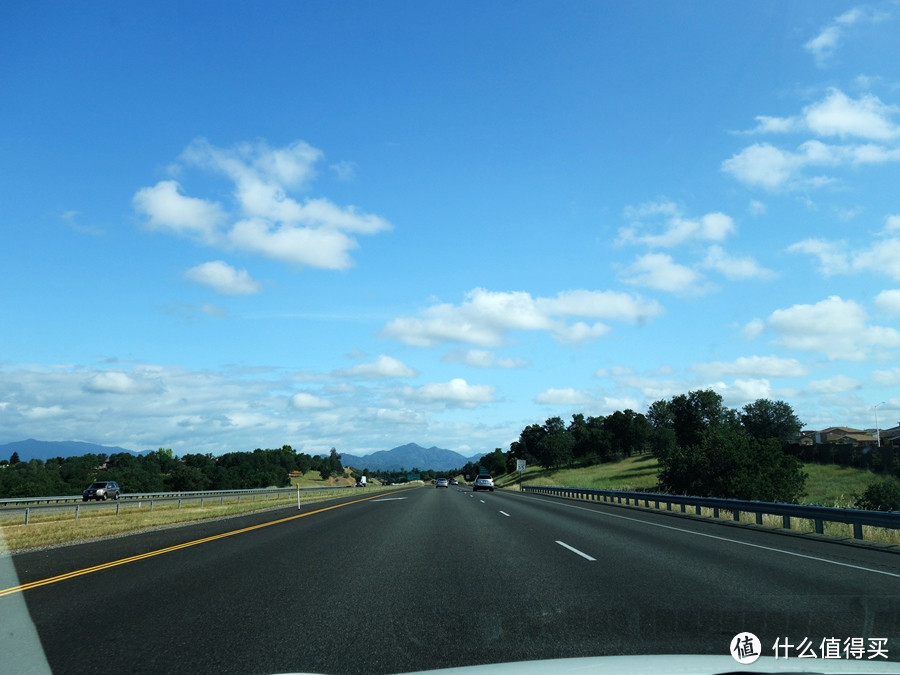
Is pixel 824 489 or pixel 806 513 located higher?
pixel 806 513

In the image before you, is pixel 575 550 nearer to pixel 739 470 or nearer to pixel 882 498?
pixel 739 470

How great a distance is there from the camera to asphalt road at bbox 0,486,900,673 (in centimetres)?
593

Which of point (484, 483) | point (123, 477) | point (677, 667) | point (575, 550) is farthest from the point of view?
point (123, 477)

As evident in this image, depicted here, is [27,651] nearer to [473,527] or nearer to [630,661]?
[630,661]

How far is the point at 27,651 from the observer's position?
614cm

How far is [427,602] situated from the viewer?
8109mm

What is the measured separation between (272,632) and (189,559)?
701 cm

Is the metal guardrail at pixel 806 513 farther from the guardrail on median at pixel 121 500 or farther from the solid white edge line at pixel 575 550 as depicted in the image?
the guardrail on median at pixel 121 500

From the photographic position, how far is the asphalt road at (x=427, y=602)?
593 centimetres

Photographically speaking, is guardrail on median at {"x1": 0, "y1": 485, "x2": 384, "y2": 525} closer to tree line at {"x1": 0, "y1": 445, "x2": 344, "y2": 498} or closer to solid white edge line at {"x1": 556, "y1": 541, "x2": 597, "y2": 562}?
tree line at {"x1": 0, "y1": 445, "x2": 344, "y2": 498}

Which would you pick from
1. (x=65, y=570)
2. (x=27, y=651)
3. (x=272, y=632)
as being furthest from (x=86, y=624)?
(x=65, y=570)

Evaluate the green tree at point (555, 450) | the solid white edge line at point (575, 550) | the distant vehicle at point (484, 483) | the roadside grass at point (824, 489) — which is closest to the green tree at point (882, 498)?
the roadside grass at point (824, 489)

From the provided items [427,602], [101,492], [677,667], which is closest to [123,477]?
[101,492]

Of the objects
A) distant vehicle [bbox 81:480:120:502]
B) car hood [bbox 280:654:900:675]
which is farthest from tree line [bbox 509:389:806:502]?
distant vehicle [bbox 81:480:120:502]
